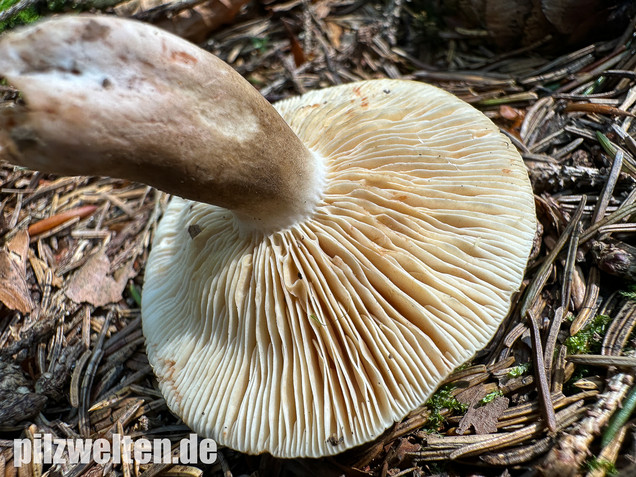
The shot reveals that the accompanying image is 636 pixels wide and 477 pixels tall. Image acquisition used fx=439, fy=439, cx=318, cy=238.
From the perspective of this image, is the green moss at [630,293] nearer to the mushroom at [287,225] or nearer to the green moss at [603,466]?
the mushroom at [287,225]

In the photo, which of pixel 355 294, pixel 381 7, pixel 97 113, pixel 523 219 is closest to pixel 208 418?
pixel 355 294

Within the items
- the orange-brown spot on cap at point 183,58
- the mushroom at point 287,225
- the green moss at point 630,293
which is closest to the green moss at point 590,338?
the green moss at point 630,293

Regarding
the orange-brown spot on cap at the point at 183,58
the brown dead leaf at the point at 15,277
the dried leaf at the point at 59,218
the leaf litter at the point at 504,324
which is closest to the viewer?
the orange-brown spot on cap at the point at 183,58

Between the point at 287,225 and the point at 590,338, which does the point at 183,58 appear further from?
the point at 590,338

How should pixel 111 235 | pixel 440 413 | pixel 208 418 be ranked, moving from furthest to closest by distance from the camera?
pixel 111 235 → pixel 440 413 → pixel 208 418

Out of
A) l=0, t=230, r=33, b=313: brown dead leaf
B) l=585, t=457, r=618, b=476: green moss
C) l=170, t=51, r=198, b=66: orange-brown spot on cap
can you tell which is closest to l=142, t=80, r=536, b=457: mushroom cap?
l=585, t=457, r=618, b=476: green moss

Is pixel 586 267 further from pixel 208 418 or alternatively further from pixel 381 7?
pixel 381 7
